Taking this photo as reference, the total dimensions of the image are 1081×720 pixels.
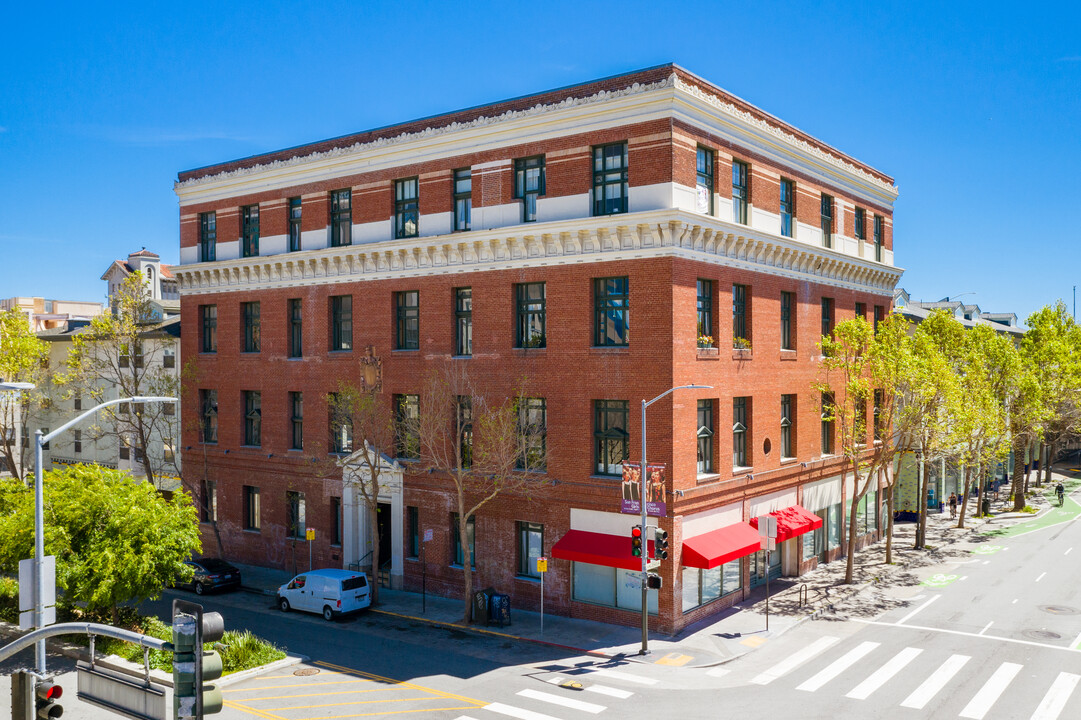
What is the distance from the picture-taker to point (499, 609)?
28141 millimetres

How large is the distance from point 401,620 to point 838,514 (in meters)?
21.7

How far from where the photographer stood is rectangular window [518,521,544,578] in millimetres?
30266

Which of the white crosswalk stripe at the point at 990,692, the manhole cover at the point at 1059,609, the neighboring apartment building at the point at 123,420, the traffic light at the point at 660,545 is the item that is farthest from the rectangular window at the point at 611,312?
the neighboring apartment building at the point at 123,420

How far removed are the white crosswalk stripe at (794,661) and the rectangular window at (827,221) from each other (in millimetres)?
18545

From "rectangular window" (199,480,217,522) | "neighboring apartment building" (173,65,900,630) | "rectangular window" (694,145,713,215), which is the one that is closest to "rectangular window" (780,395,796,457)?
"neighboring apartment building" (173,65,900,630)

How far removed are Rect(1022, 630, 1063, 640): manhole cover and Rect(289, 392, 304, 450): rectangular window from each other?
2975 centimetres

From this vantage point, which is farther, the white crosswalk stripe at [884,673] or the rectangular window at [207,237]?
the rectangular window at [207,237]

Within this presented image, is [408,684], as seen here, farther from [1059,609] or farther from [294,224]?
[1059,609]

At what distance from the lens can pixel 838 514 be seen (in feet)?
128

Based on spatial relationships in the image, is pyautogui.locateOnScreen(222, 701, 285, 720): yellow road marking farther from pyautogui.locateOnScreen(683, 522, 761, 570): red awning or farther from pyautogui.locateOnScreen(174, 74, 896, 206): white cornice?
pyautogui.locateOnScreen(174, 74, 896, 206): white cornice

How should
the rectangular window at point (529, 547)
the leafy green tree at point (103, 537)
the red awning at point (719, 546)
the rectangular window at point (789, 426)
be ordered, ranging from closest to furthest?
1. the leafy green tree at point (103, 537)
2. the red awning at point (719, 546)
3. the rectangular window at point (529, 547)
4. the rectangular window at point (789, 426)

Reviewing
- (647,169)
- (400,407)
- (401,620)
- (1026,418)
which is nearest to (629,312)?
(647,169)

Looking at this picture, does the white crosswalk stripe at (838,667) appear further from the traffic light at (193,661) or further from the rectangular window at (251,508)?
the rectangular window at (251,508)

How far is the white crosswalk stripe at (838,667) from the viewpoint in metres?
22.1
